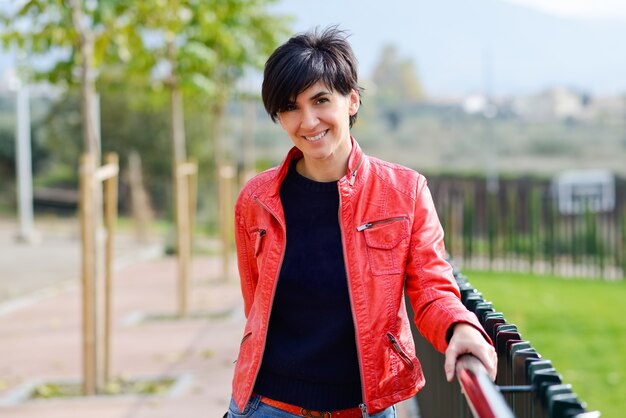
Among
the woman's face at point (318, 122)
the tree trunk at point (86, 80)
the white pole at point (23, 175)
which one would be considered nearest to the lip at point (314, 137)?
the woman's face at point (318, 122)

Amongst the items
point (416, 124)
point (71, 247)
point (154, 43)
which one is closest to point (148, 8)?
point (154, 43)

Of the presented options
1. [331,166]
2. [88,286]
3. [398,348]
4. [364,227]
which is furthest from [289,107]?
[88,286]

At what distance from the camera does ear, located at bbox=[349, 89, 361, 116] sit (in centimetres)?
278

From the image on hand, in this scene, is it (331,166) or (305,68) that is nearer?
(305,68)

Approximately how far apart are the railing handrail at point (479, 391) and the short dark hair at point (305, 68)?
75 cm

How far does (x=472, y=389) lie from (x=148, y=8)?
26.6ft

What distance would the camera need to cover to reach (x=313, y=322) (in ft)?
8.75

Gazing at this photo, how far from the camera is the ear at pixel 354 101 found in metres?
2.78

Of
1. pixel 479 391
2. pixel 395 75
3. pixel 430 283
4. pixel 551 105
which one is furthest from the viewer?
pixel 395 75

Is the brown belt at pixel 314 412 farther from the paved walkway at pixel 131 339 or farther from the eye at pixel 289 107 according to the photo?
the paved walkway at pixel 131 339

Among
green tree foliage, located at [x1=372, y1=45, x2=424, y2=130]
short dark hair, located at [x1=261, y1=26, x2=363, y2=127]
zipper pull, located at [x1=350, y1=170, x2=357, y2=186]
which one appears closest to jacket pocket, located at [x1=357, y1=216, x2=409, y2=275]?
zipper pull, located at [x1=350, y1=170, x2=357, y2=186]

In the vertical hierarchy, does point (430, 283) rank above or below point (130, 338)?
above

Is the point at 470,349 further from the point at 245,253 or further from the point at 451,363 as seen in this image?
the point at 245,253

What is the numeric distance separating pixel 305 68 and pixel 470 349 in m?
0.77
